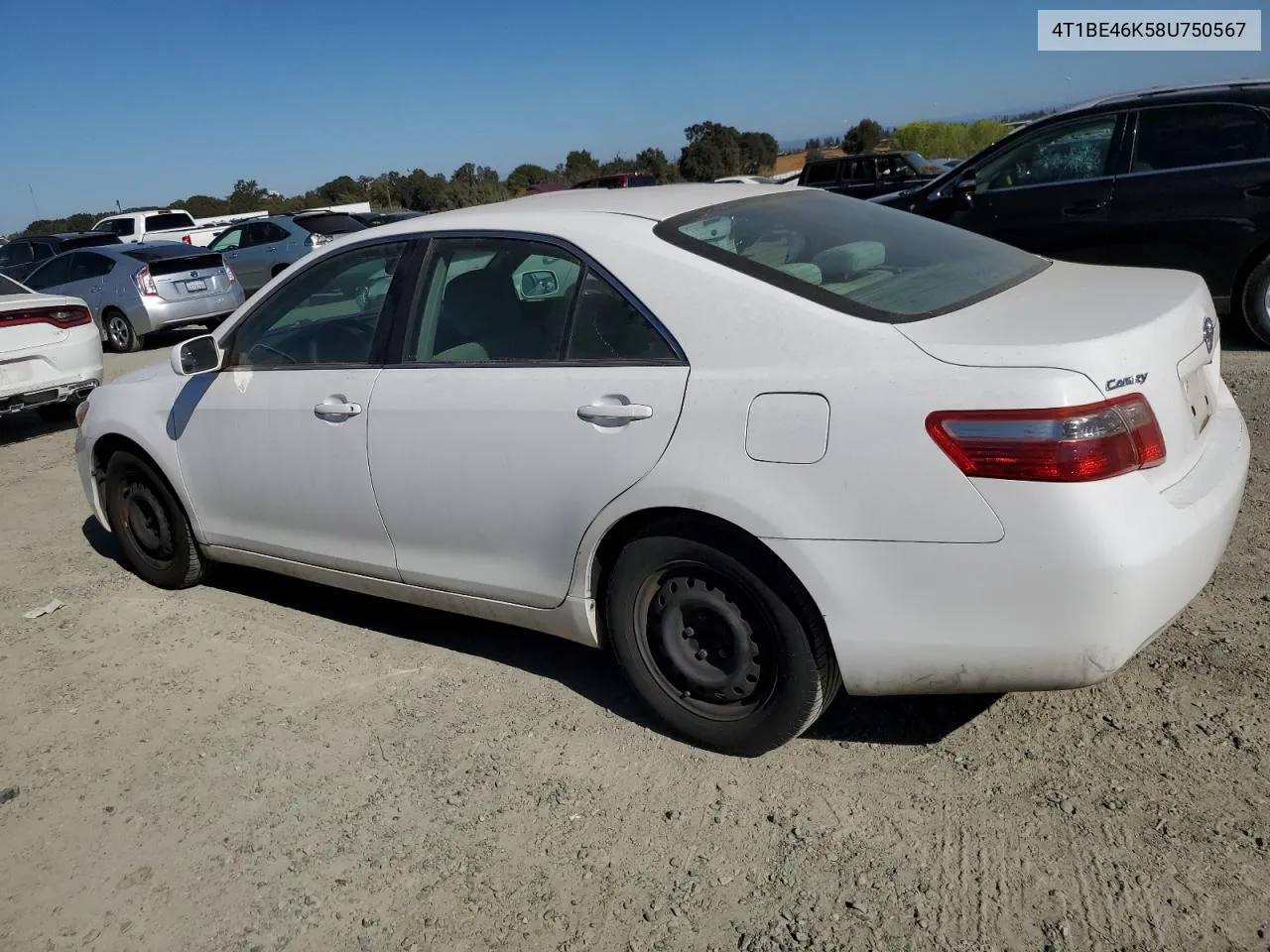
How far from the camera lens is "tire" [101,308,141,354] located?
14234 mm

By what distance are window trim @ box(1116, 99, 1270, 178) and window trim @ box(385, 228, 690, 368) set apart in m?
5.78

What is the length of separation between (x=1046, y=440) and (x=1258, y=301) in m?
5.81

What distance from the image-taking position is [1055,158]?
813 cm

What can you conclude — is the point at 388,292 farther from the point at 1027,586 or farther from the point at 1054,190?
the point at 1054,190

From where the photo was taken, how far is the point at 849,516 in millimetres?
2723

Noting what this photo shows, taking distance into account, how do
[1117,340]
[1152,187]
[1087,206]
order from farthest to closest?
[1087,206]
[1152,187]
[1117,340]

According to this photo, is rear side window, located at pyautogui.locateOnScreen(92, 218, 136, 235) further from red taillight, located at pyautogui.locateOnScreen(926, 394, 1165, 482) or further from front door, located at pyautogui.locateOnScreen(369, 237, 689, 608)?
red taillight, located at pyautogui.locateOnScreen(926, 394, 1165, 482)

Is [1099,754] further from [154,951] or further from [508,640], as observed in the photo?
[154,951]

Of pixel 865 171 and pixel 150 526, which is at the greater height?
pixel 865 171

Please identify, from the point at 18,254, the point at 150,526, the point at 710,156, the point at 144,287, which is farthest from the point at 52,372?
the point at 710,156

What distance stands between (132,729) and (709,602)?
218cm

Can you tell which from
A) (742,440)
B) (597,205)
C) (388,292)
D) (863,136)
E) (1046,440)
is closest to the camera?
(1046,440)

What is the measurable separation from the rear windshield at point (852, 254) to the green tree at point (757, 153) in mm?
42717

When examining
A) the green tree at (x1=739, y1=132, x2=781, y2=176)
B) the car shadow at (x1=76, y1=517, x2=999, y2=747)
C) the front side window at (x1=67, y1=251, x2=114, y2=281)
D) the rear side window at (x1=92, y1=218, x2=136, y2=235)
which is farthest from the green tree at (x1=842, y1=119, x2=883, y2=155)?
the car shadow at (x1=76, y1=517, x2=999, y2=747)
